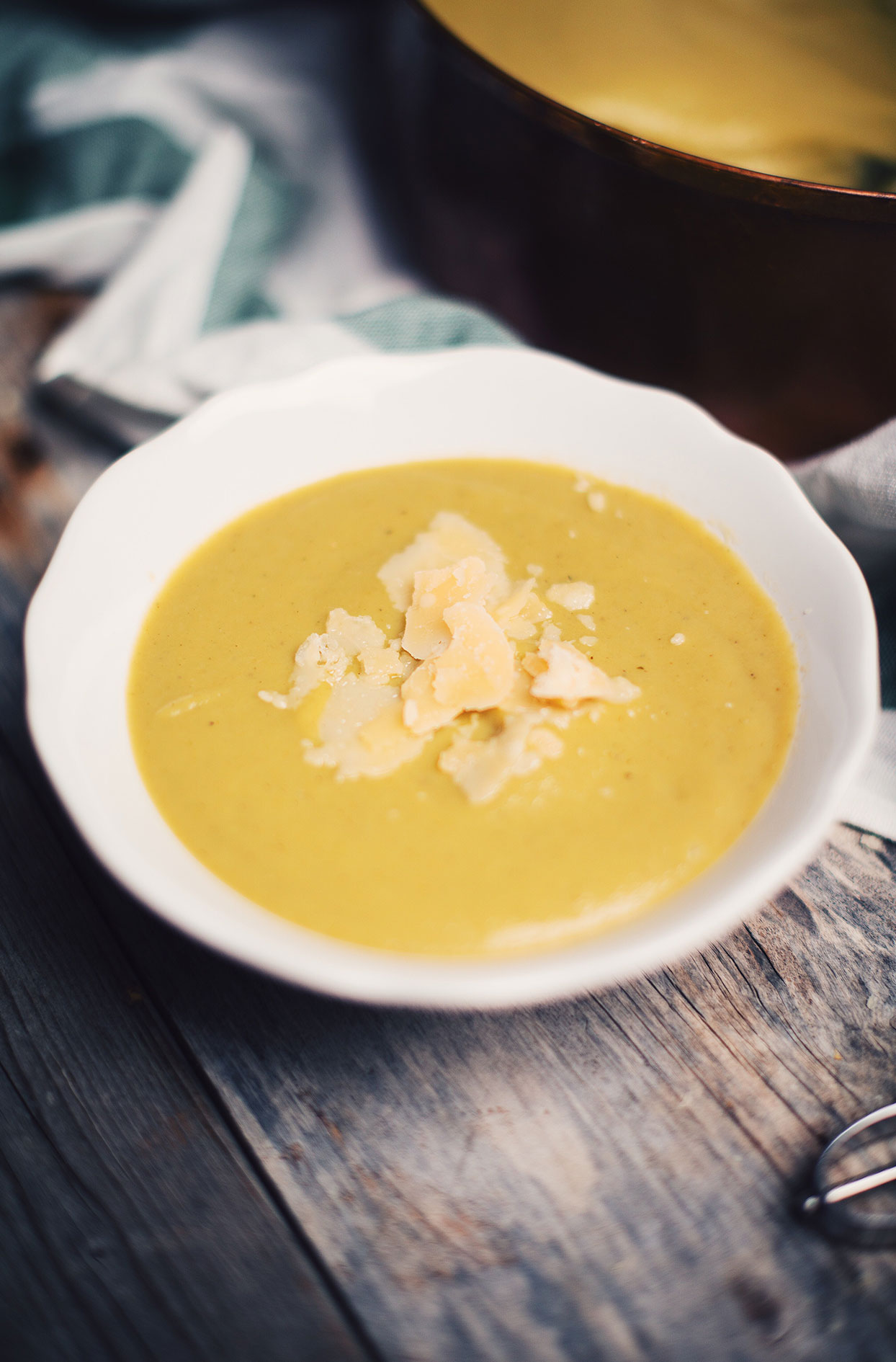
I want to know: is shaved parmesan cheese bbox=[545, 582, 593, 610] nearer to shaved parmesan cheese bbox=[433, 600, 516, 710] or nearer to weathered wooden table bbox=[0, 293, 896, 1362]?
shaved parmesan cheese bbox=[433, 600, 516, 710]

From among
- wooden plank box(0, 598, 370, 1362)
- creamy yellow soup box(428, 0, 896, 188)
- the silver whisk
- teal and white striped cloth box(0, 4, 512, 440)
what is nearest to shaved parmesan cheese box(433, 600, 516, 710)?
wooden plank box(0, 598, 370, 1362)

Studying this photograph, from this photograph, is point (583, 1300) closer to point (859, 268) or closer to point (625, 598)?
point (625, 598)

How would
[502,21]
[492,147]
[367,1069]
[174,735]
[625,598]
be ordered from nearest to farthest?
[367,1069] < [174,735] < [625,598] < [492,147] < [502,21]

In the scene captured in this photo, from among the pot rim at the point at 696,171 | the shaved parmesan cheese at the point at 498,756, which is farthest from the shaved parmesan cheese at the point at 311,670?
the pot rim at the point at 696,171

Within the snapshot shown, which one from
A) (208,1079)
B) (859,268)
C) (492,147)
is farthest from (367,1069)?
(492,147)

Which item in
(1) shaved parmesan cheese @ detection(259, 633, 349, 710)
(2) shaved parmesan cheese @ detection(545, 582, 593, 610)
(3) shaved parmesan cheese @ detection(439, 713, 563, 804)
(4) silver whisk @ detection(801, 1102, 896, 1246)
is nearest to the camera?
(4) silver whisk @ detection(801, 1102, 896, 1246)

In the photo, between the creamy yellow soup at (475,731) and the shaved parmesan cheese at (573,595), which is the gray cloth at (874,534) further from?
the shaved parmesan cheese at (573,595)
